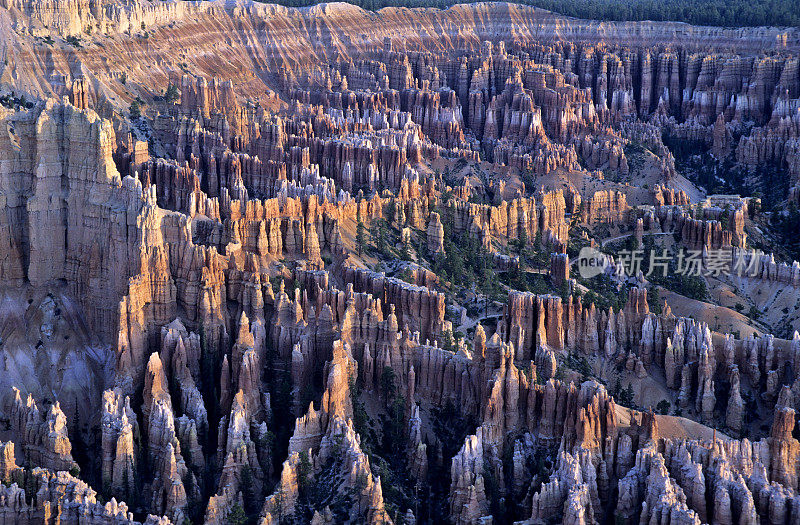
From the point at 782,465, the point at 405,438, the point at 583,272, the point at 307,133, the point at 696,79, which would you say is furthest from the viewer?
the point at 696,79

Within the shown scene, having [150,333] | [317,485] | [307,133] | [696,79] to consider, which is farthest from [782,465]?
[696,79]

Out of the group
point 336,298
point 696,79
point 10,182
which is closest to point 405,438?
point 336,298

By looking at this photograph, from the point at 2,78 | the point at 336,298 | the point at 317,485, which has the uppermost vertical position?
the point at 2,78

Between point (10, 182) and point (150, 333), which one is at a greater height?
point (10, 182)

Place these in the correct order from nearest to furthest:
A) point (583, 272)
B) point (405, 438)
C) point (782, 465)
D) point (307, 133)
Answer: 1. point (782, 465)
2. point (405, 438)
3. point (583, 272)
4. point (307, 133)

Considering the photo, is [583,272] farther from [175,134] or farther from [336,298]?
[175,134]

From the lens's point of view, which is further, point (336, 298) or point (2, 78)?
point (2, 78)
